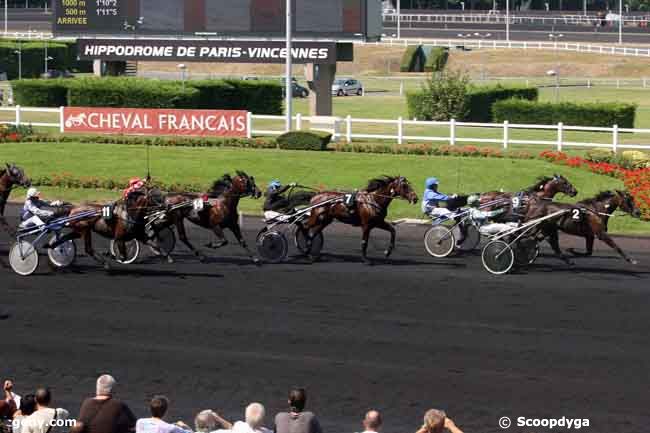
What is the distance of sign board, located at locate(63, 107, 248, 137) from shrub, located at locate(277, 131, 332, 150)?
2202 mm

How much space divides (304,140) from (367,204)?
44.4ft

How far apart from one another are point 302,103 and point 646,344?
40999 millimetres

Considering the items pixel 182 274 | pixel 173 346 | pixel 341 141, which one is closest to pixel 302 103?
pixel 341 141

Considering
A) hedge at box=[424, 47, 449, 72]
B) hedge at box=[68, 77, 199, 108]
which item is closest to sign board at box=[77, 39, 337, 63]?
hedge at box=[68, 77, 199, 108]

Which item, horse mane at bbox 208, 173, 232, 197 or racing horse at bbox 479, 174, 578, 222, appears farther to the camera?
horse mane at bbox 208, 173, 232, 197

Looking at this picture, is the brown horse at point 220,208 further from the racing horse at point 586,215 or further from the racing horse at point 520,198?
the racing horse at point 586,215

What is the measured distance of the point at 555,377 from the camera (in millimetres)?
14070

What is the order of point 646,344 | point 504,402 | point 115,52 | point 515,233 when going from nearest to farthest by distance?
point 504,402 < point 646,344 < point 515,233 < point 115,52

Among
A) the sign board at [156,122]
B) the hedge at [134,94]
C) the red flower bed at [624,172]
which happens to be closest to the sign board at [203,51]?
the hedge at [134,94]

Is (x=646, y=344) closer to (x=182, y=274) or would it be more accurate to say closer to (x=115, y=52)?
(x=182, y=274)

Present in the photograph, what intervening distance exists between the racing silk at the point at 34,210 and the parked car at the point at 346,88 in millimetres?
43582

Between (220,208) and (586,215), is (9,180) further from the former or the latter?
(586,215)

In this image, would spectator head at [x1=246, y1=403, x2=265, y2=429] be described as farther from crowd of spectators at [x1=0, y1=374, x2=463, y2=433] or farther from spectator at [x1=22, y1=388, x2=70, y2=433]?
spectator at [x1=22, y1=388, x2=70, y2=433]

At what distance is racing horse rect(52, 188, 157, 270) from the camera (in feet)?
64.1
